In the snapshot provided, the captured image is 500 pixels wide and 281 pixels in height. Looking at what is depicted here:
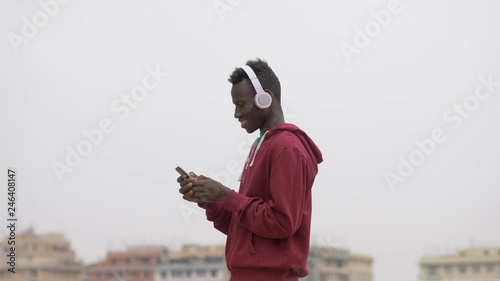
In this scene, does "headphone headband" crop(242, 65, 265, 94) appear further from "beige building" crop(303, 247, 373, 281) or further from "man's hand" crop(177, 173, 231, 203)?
"beige building" crop(303, 247, 373, 281)

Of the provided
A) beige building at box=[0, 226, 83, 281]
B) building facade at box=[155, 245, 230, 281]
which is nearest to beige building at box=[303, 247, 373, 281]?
building facade at box=[155, 245, 230, 281]

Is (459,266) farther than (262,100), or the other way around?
(459,266)

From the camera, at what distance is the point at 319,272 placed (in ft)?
10.9

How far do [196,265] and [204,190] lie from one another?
2059 mm

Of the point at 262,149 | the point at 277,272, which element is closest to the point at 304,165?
the point at 262,149

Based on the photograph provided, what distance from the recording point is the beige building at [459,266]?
344 cm

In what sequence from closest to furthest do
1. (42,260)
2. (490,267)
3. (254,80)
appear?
(254,80), (42,260), (490,267)

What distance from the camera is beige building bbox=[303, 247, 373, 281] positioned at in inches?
129

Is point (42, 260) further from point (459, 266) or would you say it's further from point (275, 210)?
point (275, 210)

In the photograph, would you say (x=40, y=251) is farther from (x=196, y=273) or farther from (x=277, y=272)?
(x=277, y=272)

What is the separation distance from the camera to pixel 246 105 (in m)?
1.32

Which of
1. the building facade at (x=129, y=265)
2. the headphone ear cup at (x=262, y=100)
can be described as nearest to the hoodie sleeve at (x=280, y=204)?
the headphone ear cup at (x=262, y=100)

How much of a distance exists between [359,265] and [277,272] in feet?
7.28

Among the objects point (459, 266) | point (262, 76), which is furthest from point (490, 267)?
point (262, 76)
